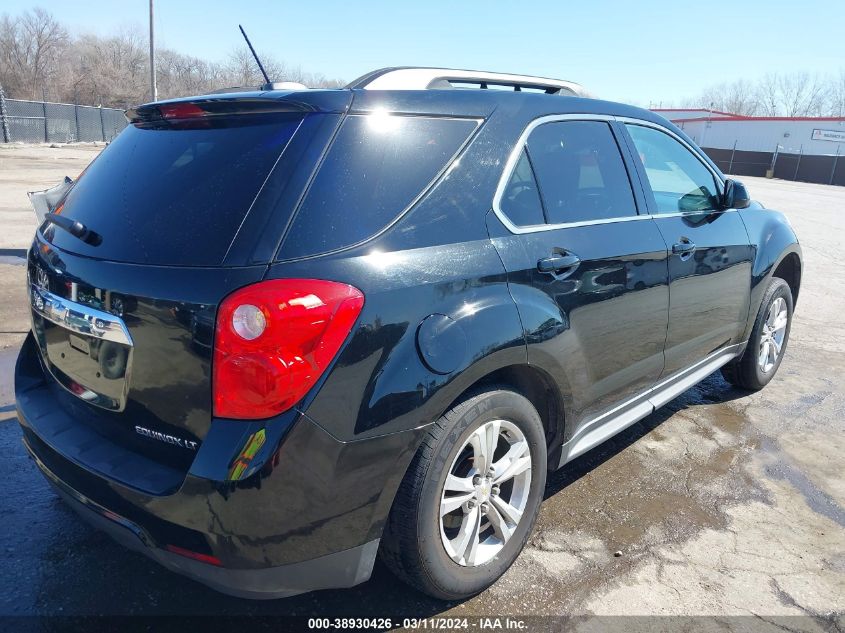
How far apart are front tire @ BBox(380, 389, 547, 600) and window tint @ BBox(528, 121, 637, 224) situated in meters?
0.89

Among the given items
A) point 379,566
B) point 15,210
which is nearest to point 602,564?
point 379,566

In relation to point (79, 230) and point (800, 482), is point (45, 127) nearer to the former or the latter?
point (79, 230)

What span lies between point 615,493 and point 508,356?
1.42m

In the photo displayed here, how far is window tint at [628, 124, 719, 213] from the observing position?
346 cm

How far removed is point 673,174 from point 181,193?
276 cm

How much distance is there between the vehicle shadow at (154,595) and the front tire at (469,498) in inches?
8.6

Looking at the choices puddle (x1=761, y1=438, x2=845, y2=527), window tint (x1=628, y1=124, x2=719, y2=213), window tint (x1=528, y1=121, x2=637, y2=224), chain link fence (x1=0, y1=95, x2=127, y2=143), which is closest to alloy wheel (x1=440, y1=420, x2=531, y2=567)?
window tint (x1=528, y1=121, x2=637, y2=224)

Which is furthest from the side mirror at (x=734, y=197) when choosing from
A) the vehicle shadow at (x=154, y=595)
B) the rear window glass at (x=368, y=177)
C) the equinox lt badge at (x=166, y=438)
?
the equinox lt badge at (x=166, y=438)

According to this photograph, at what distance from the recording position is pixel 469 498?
2.40 metres

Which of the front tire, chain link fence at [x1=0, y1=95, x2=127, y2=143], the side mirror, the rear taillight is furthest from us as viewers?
chain link fence at [x1=0, y1=95, x2=127, y2=143]

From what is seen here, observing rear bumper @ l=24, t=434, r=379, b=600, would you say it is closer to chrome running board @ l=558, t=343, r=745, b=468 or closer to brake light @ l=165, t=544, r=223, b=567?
brake light @ l=165, t=544, r=223, b=567

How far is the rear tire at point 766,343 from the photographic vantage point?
448cm

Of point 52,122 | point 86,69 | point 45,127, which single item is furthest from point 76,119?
point 86,69

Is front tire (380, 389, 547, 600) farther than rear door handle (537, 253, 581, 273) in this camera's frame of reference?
No
